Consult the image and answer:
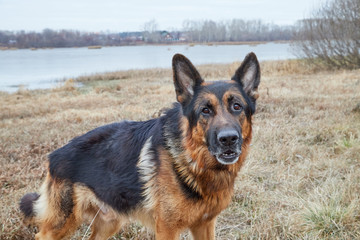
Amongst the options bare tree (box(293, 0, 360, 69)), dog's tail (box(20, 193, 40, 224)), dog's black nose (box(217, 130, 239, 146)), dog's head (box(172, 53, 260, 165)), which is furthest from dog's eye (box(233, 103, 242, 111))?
bare tree (box(293, 0, 360, 69))

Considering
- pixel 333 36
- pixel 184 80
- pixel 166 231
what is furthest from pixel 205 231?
pixel 333 36

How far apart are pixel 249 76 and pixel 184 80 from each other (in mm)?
686

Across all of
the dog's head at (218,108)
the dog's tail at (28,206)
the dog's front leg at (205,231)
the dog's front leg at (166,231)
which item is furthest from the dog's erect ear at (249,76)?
the dog's tail at (28,206)

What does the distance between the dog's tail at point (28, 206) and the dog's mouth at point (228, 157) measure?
2.08 m

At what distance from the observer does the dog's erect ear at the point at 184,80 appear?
3.10 m

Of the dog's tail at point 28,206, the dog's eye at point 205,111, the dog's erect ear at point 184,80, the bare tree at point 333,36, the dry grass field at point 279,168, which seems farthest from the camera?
the bare tree at point 333,36

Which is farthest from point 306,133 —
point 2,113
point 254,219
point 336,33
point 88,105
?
point 336,33

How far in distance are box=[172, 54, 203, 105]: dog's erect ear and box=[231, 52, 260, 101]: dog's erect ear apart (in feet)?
1.37

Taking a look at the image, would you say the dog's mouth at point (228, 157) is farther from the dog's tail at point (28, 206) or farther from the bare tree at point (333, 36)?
the bare tree at point (333, 36)

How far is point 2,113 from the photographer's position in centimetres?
1209

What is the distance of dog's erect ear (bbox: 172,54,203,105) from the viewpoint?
3.10 metres

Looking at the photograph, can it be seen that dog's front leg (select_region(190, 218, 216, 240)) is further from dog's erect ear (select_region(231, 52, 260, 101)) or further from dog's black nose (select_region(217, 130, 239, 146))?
dog's erect ear (select_region(231, 52, 260, 101))

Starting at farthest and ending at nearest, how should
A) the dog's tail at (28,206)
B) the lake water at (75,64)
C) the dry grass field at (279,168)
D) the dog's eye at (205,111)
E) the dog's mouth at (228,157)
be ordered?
1. the lake water at (75,64)
2. the dry grass field at (279,168)
3. the dog's tail at (28,206)
4. the dog's eye at (205,111)
5. the dog's mouth at (228,157)

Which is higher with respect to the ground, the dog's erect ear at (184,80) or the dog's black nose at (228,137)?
the dog's erect ear at (184,80)
